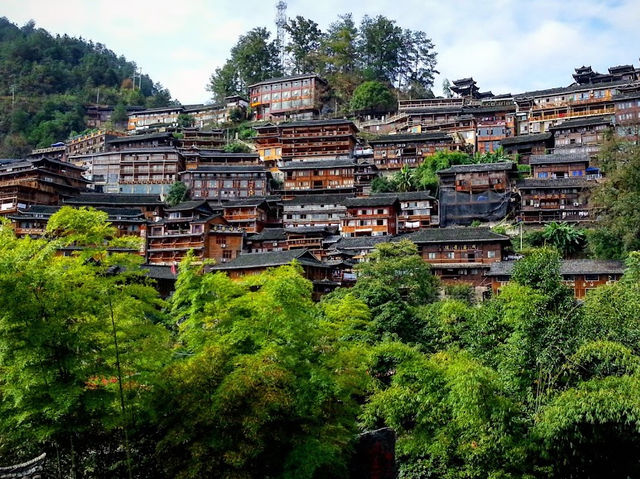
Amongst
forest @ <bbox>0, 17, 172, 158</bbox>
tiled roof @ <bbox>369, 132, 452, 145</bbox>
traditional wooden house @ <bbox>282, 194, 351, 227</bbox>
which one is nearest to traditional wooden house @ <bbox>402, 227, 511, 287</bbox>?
traditional wooden house @ <bbox>282, 194, 351, 227</bbox>

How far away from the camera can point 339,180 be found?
64375mm

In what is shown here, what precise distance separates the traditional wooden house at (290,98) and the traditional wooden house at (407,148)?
1709 cm

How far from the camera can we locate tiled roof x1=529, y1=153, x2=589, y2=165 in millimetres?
55969

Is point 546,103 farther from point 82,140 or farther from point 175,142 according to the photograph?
point 82,140

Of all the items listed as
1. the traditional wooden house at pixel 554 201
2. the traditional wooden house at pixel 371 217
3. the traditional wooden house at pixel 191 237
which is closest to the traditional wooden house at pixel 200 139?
Result: the traditional wooden house at pixel 191 237

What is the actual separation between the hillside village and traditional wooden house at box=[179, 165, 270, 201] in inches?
5.9

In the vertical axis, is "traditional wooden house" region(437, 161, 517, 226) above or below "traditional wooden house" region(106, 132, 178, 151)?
below

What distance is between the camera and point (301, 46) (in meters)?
94.0

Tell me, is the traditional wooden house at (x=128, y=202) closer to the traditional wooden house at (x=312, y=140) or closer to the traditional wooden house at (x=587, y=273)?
the traditional wooden house at (x=312, y=140)

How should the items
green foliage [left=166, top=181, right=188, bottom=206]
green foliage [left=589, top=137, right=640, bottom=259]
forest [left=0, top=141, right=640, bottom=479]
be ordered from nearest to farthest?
1. forest [left=0, top=141, right=640, bottom=479]
2. green foliage [left=589, top=137, right=640, bottom=259]
3. green foliage [left=166, top=181, right=188, bottom=206]

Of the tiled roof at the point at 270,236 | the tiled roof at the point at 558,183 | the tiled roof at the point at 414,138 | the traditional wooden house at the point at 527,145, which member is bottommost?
the tiled roof at the point at 270,236

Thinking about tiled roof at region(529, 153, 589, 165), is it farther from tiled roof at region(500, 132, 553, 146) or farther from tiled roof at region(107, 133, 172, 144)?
tiled roof at region(107, 133, 172, 144)

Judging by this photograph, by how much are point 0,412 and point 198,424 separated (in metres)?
4.21

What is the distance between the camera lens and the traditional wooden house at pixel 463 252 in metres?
45.5
